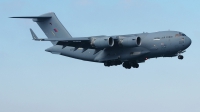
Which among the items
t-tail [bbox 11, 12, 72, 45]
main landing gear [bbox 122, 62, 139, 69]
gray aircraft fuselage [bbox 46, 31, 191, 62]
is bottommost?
main landing gear [bbox 122, 62, 139, 69]

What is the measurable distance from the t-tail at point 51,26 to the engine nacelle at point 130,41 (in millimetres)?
4718

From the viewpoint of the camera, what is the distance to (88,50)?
33.4 meters

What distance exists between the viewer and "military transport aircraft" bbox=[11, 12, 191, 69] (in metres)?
31.0

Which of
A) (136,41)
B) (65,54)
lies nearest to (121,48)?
(136,41)

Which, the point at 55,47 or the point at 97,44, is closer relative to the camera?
the point at 97,44

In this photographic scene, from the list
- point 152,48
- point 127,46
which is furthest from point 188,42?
point 127,46

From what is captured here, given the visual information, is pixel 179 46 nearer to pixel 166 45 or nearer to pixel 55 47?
pixel 166 45

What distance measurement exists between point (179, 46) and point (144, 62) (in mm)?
2692

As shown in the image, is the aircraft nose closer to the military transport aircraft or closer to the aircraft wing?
the military transport aircraft

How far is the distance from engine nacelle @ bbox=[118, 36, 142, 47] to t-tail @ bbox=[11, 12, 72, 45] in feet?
15.5

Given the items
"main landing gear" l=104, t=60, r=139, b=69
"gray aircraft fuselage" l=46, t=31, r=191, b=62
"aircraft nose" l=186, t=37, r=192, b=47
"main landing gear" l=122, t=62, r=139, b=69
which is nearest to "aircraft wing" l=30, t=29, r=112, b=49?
"gray aircraft fuselage" l=46, t=31, r=191, b=62

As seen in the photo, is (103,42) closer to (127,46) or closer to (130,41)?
(127,46)

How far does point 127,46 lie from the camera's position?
31219mm

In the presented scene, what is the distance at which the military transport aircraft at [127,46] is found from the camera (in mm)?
30984
